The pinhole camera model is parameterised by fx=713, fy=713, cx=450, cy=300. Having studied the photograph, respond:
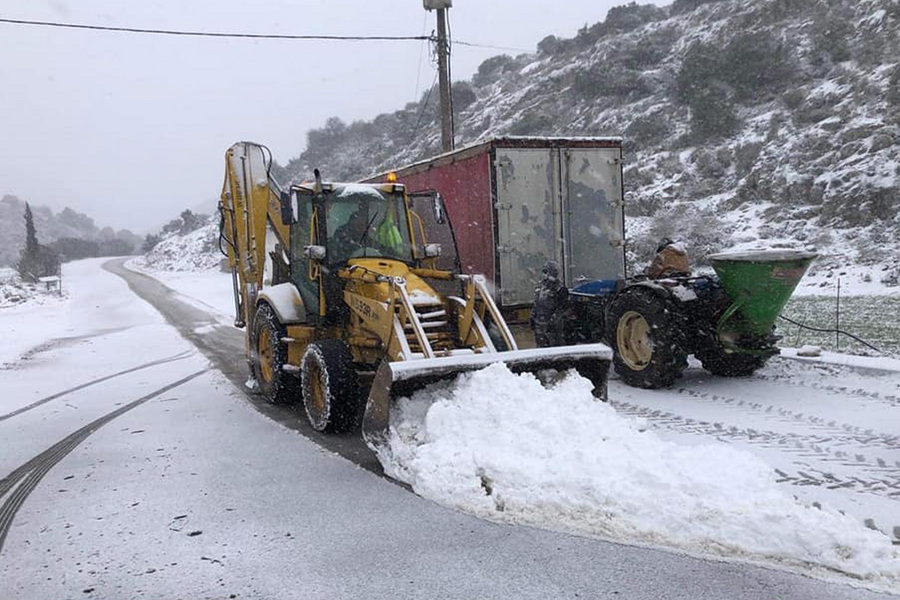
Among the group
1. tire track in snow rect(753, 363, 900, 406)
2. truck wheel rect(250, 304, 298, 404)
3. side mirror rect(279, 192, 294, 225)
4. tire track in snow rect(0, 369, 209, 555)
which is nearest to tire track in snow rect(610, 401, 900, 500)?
tire track in snow rect(753, 363, 900, 406)

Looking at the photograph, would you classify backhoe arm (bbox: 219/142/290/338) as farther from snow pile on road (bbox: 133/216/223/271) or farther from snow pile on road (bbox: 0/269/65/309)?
snow pile on road (bbox: 133/216/223/271)

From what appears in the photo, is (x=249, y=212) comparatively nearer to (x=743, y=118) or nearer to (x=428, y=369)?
(x=428, y=369)

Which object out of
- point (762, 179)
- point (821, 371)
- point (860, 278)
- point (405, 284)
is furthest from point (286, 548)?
point (762, 179)

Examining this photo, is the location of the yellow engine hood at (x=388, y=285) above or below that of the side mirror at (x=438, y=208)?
below

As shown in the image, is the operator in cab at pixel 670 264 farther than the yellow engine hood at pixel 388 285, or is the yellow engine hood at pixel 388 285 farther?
the operator in cab at pixel 670 264

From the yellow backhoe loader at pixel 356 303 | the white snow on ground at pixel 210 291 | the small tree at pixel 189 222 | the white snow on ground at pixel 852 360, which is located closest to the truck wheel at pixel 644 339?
the white snow on ground at pixel 852 360

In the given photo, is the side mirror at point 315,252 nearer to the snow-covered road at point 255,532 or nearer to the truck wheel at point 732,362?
the snow-covered road at point 255,532

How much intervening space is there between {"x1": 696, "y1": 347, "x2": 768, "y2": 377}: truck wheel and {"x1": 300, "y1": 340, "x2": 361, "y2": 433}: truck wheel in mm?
4297

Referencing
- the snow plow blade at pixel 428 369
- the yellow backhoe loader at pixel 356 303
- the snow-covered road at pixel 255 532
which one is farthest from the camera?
the yellow backhoe loader at pixel 356 303

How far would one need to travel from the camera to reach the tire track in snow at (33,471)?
4781 millimetres

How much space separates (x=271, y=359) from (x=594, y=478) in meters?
4.63

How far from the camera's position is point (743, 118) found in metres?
28.8

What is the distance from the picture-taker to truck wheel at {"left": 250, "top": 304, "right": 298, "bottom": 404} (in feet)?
25.3

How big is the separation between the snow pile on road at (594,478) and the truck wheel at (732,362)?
340cm
